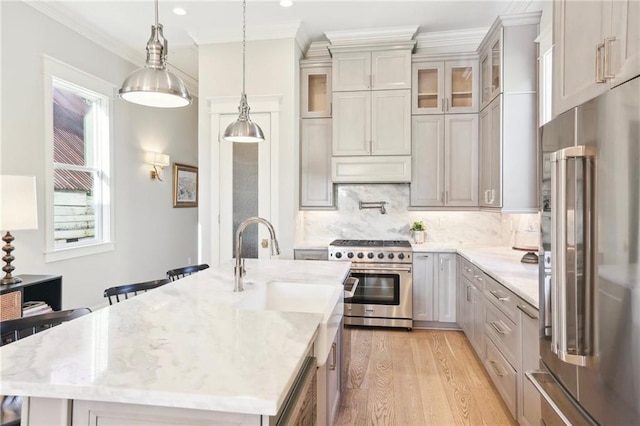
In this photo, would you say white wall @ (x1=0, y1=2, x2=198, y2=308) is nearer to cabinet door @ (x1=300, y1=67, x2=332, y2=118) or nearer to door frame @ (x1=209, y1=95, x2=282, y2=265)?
door frame @ (x1=209, y1=95, x2=282, y2=265)

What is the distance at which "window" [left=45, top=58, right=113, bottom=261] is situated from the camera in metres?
3.61

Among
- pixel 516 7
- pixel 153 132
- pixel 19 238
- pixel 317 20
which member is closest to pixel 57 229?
pixel 19 238

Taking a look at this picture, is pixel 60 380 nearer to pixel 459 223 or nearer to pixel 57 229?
pixel 57 229

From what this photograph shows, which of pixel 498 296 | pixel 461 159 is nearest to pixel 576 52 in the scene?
pixel 498 296

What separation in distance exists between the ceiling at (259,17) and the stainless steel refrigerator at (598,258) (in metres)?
2.83

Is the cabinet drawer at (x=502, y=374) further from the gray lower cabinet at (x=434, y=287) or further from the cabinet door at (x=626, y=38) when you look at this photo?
the cabinet door at (x=626, y=38)

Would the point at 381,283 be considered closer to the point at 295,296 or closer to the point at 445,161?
the point at 445,161

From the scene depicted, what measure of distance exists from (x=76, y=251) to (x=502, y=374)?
13.4ft

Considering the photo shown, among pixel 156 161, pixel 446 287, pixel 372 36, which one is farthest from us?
pixel 156 161

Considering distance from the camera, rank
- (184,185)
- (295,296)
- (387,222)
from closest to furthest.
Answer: (295,296)
(387,222)
(184,185)

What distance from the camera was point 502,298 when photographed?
7.90 ft

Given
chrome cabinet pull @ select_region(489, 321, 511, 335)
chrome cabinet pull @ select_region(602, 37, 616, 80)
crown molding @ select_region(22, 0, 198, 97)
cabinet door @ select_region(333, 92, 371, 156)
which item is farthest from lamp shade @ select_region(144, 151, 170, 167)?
chrome cabinet pull @ select_region(602, 37, 616, 80)

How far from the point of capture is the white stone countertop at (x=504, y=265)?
6.82ft

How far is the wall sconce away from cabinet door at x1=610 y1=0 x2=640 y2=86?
5030mm
